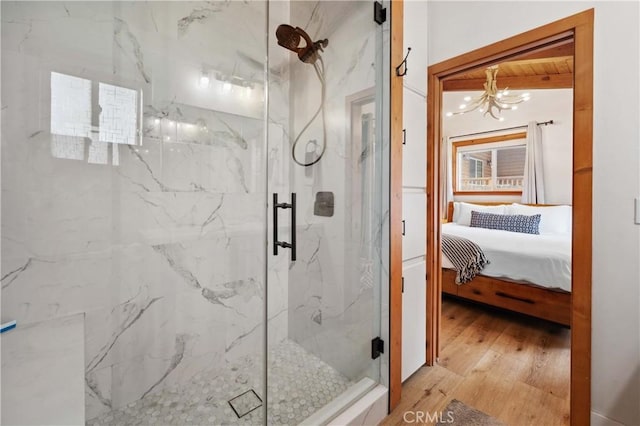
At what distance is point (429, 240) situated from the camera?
6.56ft

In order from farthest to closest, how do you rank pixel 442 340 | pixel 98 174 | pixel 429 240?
pixel 442 340 → pixel 429 240 → pixel 98 174

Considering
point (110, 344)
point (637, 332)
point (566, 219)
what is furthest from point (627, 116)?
point (566, 219)

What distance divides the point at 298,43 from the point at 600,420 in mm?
2490

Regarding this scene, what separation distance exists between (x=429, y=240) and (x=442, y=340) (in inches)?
36.8

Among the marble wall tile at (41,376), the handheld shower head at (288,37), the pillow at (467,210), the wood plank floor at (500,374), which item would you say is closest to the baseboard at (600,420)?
the wood plank floor at (500,374)

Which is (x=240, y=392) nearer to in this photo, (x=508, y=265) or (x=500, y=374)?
(x=500, y=374)

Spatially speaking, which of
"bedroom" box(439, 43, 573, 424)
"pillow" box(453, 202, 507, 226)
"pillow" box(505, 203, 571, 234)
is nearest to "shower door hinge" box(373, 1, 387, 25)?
"bedroom" box(439, 43, 573, 424)

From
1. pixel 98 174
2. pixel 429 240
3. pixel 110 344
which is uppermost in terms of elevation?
pixel 98 174

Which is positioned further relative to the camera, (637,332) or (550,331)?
(550,331)

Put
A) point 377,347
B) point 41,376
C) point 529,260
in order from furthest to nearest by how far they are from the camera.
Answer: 1. point 529,260
2. point 377,347
3. point 41,376

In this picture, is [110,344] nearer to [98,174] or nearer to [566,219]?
[98,174]

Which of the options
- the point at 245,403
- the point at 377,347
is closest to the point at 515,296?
the point at 377,347

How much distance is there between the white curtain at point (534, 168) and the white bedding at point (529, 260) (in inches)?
70.6

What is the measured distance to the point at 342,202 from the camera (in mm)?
1714
